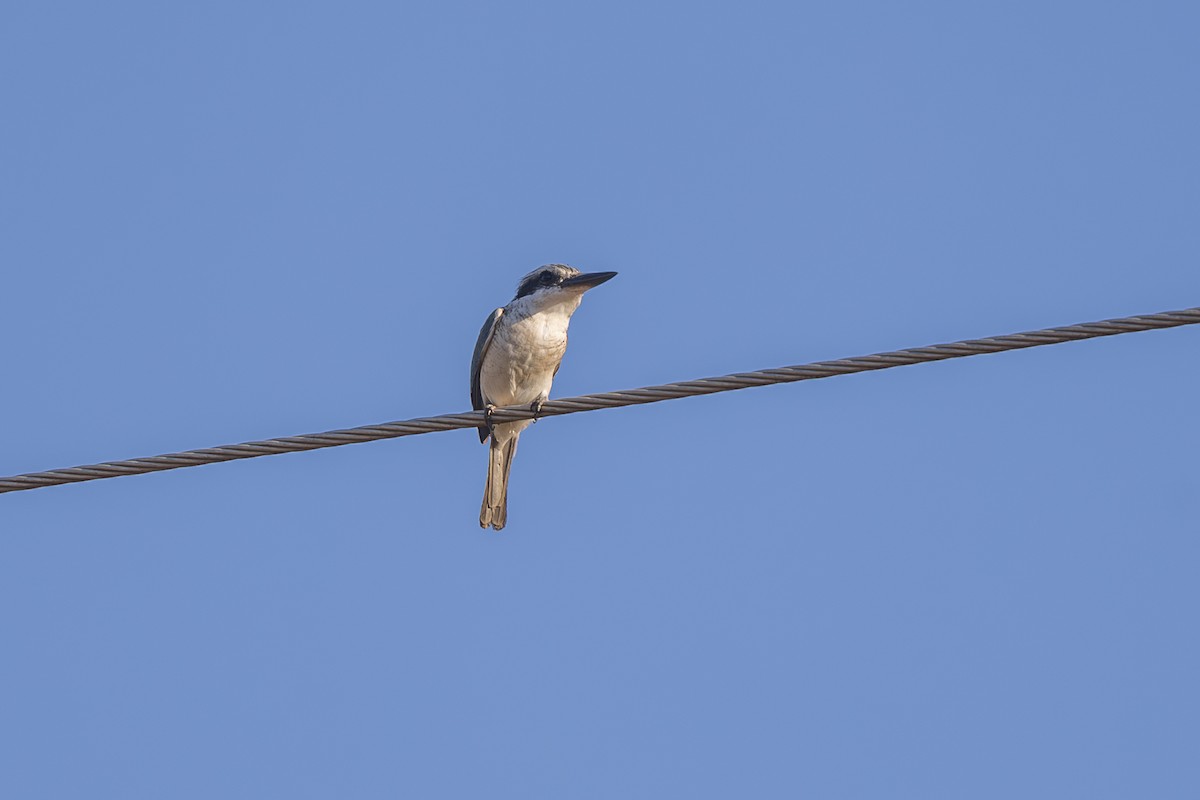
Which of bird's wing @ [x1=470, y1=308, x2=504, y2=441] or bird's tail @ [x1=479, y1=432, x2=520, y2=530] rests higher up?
bird's wing @ [x1=470, y1=308, x2=504, y2=441]

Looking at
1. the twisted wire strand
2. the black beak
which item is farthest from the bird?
the twisted wire strand

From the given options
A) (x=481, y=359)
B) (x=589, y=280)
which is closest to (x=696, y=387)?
(x=589, y=280)

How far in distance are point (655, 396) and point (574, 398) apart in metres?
0.46

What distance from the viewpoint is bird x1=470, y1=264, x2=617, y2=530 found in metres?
8.76

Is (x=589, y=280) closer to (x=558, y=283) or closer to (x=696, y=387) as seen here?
(x=558, y=283)

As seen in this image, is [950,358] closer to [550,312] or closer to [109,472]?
[109,472]

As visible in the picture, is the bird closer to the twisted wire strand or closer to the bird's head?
the bird's head

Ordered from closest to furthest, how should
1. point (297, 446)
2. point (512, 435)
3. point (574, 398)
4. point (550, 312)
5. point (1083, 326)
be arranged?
point (1083, 326) → point (297, 446) → point (574, 398) → point (550, 312) → point (512, 435)

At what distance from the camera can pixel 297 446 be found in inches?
217

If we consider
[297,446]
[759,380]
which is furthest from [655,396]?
[297,446]

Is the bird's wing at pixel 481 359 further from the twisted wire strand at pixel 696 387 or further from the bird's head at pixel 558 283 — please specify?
the twisted wire strand at pixel 696 387

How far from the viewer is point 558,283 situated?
8.79m

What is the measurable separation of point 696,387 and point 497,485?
13.6 ft

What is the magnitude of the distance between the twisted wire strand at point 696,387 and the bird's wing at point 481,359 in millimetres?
3329
